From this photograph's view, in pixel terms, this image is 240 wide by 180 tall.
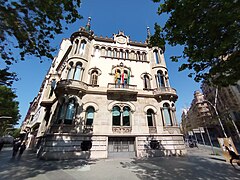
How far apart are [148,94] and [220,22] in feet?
41.0

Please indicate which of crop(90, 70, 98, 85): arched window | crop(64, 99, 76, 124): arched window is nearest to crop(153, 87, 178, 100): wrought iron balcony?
crop(90, 70, 98, 85): arched window

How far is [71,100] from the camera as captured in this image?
1446 cm

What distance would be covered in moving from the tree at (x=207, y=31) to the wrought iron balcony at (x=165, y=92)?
937 centimetres

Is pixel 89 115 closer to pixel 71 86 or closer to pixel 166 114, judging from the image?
pixel 71 86

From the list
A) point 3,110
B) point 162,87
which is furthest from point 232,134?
point 3,110

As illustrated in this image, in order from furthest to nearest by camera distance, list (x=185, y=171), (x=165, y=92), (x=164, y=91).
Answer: (x=164, y=91) < (x=165, y=92) < (x=185, y=171)

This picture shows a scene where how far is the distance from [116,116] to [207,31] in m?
12.4

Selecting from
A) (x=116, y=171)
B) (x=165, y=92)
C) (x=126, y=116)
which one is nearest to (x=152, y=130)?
(x=126, y=116)

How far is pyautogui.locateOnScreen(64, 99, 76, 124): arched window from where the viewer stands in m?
13.6

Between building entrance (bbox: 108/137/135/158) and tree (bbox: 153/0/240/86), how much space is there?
35.9 ft

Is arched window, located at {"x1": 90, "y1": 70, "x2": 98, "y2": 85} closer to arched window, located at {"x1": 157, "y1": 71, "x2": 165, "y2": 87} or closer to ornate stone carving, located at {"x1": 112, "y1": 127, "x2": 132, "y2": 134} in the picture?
ornate stone carving, located at {"x1": 112, "y1": 127, "x2": 132, "y2": 134}

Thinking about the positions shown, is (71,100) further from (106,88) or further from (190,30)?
(190,30)

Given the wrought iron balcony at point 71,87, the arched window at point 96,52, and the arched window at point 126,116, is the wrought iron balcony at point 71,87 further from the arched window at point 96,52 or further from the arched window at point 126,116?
the arched window at point 96,52

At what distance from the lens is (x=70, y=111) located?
14.0 m
